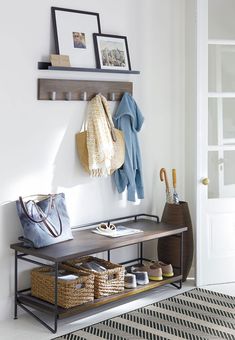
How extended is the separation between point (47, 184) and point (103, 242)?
21.6 inches

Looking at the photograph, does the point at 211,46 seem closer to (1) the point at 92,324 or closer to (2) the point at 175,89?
(2) the point at 175,89

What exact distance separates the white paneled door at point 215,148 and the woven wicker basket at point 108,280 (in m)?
0.80

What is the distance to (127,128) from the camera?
4449 millimetres

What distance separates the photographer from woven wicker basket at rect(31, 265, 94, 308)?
11.9ft

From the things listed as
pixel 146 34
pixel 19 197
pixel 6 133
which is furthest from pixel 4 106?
pixel 146 34

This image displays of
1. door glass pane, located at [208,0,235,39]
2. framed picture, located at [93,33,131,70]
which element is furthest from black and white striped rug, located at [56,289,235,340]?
door glass pane, located at [208,0,235,39]

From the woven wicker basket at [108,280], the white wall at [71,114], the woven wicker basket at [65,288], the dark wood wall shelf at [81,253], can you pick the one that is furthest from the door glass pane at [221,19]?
the woven wicker basket at [65,288]

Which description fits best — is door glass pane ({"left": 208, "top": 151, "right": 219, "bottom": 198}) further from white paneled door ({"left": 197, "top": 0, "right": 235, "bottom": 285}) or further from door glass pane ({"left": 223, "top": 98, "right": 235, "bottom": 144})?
door glass pane ({"left": 223, "top": 98, "right": 235, "bottom": 144})

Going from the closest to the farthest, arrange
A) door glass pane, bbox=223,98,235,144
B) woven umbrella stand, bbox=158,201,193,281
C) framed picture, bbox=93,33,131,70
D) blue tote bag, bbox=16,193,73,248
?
blue tote bag, bbox=16,193,73,248 < framed picture, bbox=93,33,131,70 < woven umbrella stand, bbox=158,201,193,281 < door glass pane, bbox=223,98,235,144

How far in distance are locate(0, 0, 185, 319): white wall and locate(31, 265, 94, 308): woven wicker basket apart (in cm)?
16

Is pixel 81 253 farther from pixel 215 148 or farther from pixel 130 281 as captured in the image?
pixel 215 148

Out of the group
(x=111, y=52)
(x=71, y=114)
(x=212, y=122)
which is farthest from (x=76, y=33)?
(x=212, y=122)

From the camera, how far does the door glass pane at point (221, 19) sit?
454 cm

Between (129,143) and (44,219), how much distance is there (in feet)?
3.22
